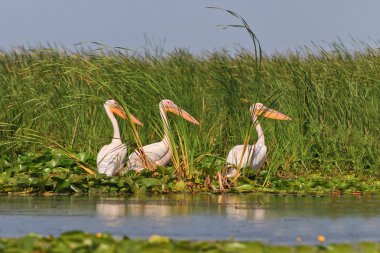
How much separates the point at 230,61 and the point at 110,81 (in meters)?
6.63

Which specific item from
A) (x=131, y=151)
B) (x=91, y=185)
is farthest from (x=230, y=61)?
(x=91, y=185)

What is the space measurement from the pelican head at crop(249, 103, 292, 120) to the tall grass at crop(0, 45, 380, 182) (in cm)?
15

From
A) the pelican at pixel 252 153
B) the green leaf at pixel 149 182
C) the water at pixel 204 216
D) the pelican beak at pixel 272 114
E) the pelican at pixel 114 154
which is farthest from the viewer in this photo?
the pelican beak at pixel 272 114

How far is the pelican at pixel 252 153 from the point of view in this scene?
45.3 ft

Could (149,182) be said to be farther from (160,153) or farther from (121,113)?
(121,113)

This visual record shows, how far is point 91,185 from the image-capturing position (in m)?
13.4

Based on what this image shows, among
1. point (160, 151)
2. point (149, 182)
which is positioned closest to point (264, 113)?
point (160, 151)

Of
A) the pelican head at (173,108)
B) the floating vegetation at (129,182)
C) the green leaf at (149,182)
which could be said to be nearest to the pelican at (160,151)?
the pelican head at (173,108)

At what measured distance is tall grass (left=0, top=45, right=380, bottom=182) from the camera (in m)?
14.5

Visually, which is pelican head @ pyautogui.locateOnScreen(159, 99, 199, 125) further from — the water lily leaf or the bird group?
the water lily leaf

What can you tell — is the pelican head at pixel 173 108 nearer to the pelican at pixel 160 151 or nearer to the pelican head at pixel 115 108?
the pelican at pixel 160 151

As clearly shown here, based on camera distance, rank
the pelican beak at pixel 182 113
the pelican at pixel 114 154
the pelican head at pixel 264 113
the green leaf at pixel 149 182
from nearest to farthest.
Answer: the green leaf at pixel 149 182
the pelican at pixel 114 154
the pelican beak at pixel 182 113
the pelican head at pixel 264 113

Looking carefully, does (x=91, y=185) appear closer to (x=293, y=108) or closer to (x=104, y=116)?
(x=104, y=116)

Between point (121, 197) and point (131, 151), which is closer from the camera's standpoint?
point (121, 197)
